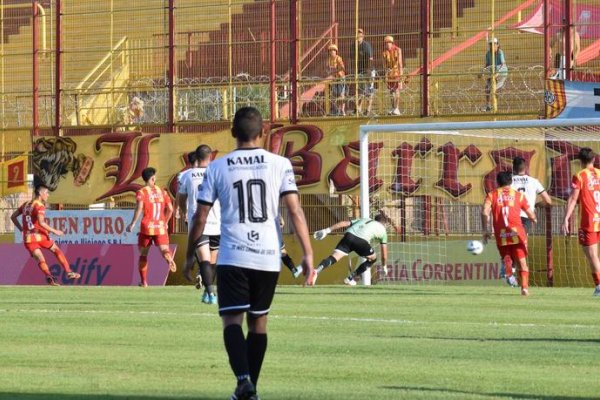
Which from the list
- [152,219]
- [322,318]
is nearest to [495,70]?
[152,219]

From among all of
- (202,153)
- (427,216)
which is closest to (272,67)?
(427,216)

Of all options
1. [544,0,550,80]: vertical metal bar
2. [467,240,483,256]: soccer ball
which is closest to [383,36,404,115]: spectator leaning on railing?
[544,0,550,80]: vertical metal bar

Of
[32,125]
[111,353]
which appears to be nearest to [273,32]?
[32,125]

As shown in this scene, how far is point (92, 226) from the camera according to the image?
33.3m

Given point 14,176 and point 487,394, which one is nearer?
point 487,394

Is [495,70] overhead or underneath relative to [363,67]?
underneath

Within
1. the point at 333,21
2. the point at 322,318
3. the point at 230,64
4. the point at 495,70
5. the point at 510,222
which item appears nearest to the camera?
the point at 322,318

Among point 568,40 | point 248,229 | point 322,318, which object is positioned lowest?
point 322,318

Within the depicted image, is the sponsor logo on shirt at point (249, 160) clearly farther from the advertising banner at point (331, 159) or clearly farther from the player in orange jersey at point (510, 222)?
the advertising banner at point (331, 159)

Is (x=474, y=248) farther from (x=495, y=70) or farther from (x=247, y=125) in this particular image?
(x=247, y=125)

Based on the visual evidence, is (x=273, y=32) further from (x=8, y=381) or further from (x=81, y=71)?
(x=8, y=381)

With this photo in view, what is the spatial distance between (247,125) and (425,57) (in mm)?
21278

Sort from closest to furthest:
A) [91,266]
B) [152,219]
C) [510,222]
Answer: [510,222] < [152,219] < [91,266]

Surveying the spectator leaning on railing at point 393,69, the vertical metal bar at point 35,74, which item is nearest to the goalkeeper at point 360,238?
the spectator leaning on railing at point 393,69
